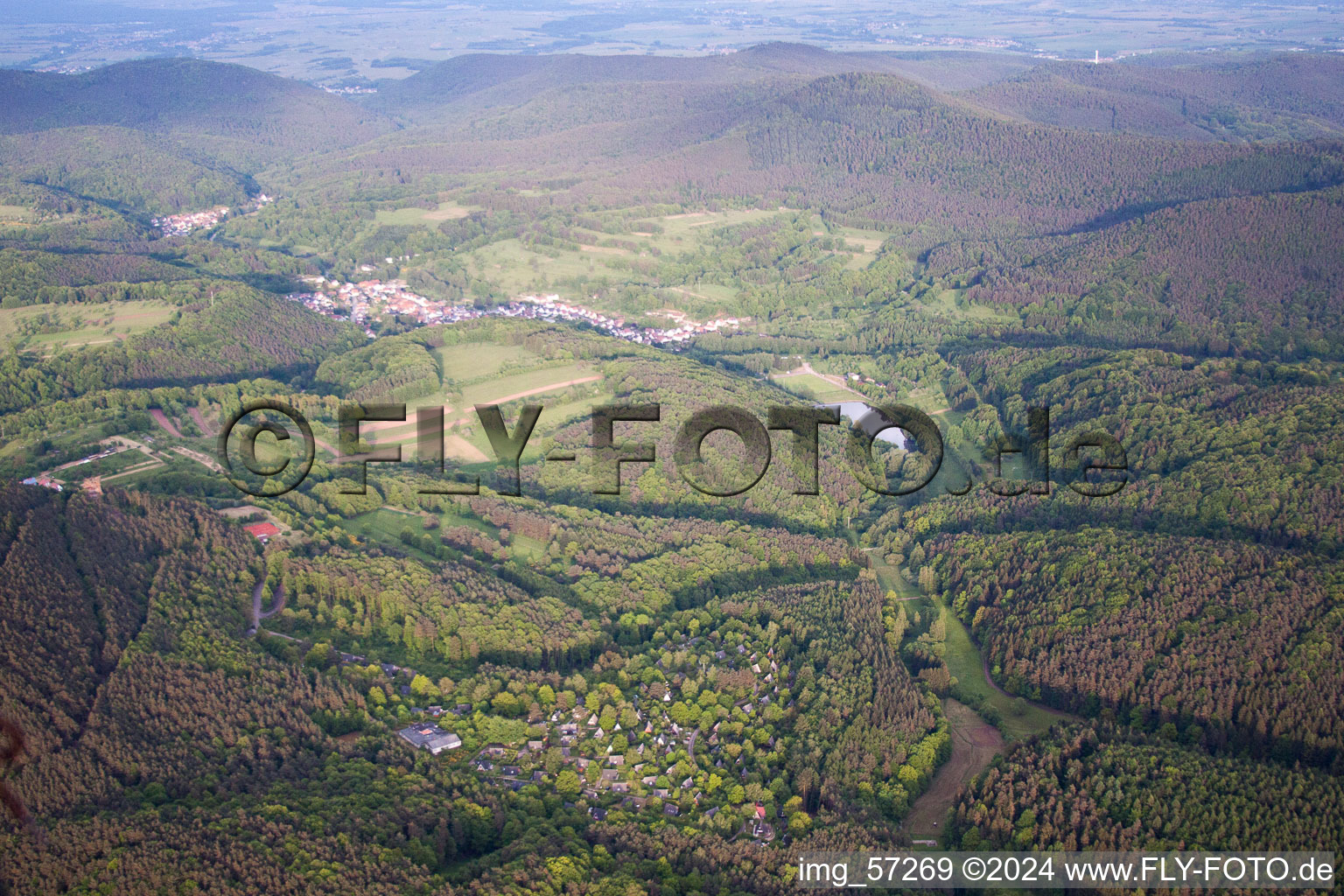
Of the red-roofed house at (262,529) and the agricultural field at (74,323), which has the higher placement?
the agricultural field at (74,323)

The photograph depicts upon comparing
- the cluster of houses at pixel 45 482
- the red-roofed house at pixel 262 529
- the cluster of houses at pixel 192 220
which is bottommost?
the red-roofed house at pixel 262 529

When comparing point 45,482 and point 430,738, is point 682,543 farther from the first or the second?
point 45,482

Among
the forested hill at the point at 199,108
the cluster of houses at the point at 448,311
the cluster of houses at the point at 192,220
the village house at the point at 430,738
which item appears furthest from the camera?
the forested hill at the point at 199,108

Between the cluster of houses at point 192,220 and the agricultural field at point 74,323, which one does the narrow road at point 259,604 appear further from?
the cluster of houses at point 192,220

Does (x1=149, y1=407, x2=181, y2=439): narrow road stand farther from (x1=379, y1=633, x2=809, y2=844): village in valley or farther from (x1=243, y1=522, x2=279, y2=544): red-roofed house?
(x1=379, y1=633, x2=809, y2=844): village in valley

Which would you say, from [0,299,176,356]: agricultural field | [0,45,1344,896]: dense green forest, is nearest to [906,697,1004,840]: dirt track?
[0,45,1344,896]: dense green forest

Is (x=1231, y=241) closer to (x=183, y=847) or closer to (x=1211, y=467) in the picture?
(x=1211, y=467)

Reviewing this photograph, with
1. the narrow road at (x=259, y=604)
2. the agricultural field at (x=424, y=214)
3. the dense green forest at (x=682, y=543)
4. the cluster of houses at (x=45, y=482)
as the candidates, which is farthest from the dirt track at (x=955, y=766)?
the agricultural field at (x=424, y=214)
